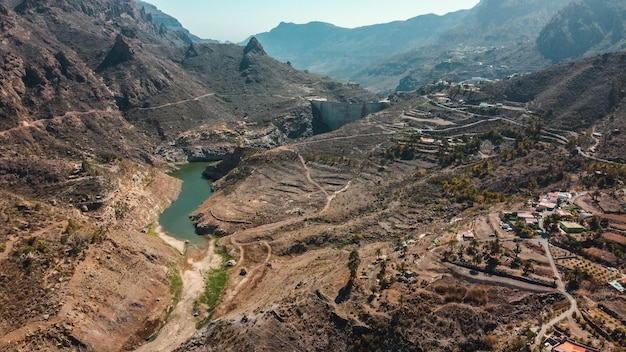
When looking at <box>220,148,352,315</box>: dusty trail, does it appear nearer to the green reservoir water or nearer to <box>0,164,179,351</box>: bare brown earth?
the green reservoir water

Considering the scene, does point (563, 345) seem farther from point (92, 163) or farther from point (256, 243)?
point (92, 163)

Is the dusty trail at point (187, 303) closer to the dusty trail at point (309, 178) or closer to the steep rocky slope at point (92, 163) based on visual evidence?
the steep rocky slope at point (92, 163)

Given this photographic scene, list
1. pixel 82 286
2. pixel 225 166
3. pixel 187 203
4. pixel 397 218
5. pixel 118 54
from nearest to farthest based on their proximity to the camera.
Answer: pixel 82 286, pixel 397 218, pixel 187 203, pixel 225 166, pixel 118 54

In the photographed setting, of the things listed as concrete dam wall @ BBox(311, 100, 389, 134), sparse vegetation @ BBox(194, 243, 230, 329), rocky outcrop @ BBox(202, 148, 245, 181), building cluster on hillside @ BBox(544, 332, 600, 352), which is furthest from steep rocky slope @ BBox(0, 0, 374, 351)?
building cluster on hillside @ BBox(544, 332, 600, 352)

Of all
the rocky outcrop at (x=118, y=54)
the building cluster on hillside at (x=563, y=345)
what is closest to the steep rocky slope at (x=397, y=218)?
the building cluster on hillside at (x=563, y=345)

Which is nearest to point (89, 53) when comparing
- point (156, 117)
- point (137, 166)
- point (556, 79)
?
point (156, 117)

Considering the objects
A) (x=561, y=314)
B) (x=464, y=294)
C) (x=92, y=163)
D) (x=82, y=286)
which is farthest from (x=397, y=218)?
(x=92, y=163)
